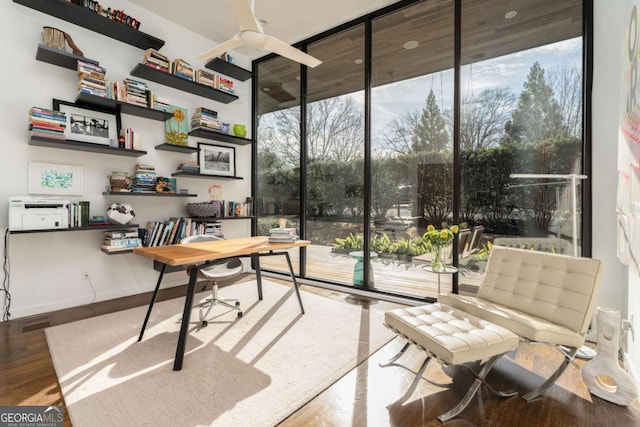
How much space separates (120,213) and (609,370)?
4090 mm

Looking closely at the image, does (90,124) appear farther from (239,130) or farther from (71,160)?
(239,130)

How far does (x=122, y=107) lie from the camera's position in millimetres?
3312

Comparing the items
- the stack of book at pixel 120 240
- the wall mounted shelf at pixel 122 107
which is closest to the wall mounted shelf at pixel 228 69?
the wall mounted shelf at pixel 122 107

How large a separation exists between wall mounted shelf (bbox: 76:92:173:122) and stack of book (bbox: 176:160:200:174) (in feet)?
1.84

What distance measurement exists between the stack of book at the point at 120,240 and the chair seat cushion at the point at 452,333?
280 cm

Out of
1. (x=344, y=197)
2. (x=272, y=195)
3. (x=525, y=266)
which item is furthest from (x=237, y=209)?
(x=525, y=266)

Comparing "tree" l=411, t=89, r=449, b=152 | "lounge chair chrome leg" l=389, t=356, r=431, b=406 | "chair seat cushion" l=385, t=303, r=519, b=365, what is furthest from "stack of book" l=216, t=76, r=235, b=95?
"lounge chair chrome leg" l=389, t=356, r=431, b=406

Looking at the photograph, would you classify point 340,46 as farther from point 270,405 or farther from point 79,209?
point 270,405

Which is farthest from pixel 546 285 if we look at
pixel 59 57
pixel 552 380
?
pixel 59 57

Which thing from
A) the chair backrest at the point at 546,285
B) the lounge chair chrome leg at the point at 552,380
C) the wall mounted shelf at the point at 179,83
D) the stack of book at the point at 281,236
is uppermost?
the wall mounted shelf at the point at 179,83

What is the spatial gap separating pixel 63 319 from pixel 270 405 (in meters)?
2.39

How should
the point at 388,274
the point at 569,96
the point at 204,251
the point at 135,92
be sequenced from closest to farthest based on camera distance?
the point at 204,251 → the point at 569,96 → the point at 135,92 → the point at 388,274

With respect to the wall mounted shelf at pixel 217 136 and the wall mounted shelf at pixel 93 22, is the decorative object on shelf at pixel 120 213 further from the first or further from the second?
the wall mounted shelf at pixel 93 22

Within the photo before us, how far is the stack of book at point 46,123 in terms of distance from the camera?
108 inches
